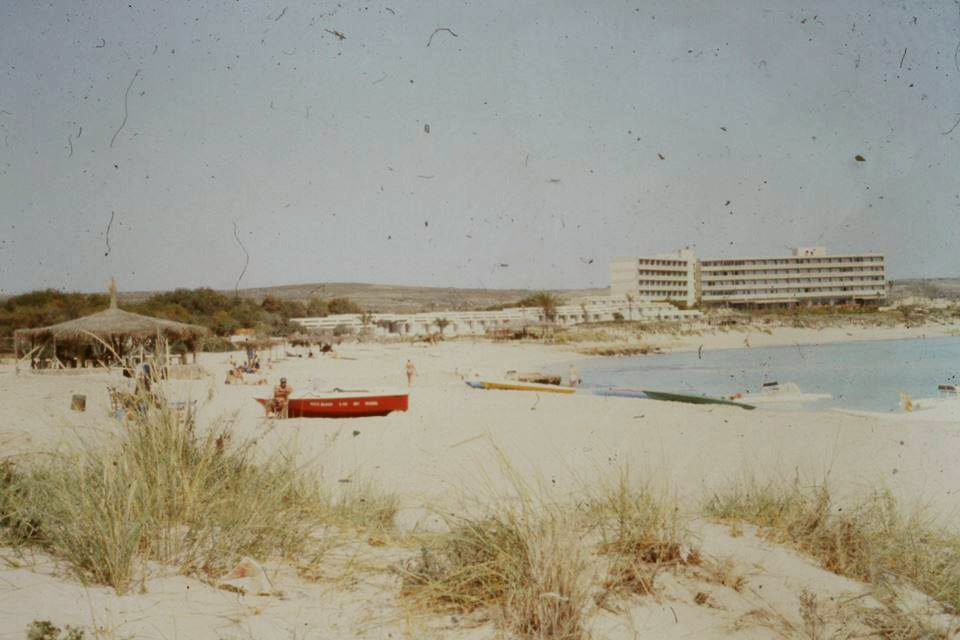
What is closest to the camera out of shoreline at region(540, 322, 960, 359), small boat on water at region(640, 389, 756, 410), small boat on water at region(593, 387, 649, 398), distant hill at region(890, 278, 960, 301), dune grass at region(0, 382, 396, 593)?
dune grass at region(0, 382, 396, 593)

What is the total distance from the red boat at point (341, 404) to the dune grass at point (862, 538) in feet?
30.3

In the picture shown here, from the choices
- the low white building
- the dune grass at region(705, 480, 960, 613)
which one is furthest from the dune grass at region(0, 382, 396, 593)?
the low white building

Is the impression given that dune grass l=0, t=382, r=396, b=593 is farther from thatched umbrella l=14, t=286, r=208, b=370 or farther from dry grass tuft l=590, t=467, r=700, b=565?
thatched umbrella l=14, t=286, r=208, b=370

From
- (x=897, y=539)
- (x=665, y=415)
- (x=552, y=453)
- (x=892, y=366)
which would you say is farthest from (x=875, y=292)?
Answer: (x=897, y=539)

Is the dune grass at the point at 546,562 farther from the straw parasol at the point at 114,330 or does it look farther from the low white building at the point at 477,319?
the low white building at the point at 477,319

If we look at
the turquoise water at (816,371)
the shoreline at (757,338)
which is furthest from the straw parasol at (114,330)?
the shoreline at (757,338)

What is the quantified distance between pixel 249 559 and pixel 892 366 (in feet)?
101

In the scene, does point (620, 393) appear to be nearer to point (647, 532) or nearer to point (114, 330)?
point (647, 532)

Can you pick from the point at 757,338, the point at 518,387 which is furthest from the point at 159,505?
the point at 757,338

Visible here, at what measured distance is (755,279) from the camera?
82.1 m

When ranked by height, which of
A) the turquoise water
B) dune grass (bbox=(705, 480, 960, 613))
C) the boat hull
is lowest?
the turquoise water

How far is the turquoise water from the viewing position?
67.4 feet

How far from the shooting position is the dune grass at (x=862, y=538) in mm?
3629

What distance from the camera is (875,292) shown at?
65.2 meters
